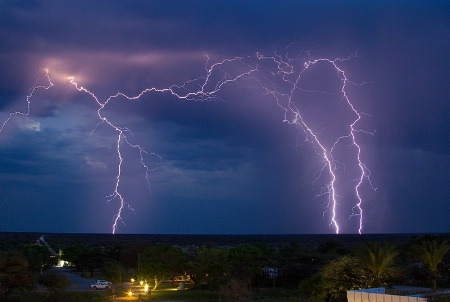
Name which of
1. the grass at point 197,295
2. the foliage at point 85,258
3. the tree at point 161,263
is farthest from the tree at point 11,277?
the foliage at point 85,258

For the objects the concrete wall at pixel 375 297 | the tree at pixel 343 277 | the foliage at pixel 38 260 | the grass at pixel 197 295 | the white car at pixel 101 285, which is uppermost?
the foliage at pixel 38 260

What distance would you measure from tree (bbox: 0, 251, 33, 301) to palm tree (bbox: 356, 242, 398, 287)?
18410mm

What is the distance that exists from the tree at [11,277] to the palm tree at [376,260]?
1841cm

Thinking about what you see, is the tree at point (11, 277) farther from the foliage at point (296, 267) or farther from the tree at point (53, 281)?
the foliage at point (296, 267)

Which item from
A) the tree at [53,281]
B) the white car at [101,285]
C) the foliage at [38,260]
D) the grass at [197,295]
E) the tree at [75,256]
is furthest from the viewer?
the tree at [75,256]

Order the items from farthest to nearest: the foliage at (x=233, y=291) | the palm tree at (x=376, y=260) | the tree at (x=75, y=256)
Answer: the tree at (x=75, y=256), the foliage at (x=233, y=291), the palm tree at (x=376, y=260)

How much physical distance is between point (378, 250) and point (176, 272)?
21.7 metres

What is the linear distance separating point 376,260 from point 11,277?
1959cm

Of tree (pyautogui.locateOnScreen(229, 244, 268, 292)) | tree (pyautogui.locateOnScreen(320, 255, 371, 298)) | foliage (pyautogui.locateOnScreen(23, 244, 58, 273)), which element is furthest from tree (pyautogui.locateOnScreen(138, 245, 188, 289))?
tree (pyautogui.locateOnScreen(320, 255, 371, 298))

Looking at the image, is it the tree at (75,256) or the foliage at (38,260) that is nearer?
the foliage at (38,260)

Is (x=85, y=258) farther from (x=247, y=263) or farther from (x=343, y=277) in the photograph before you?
(x=343, y=277)

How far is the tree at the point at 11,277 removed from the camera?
3319cm

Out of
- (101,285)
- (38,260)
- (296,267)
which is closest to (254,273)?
(296,267)

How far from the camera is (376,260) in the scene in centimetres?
2778
